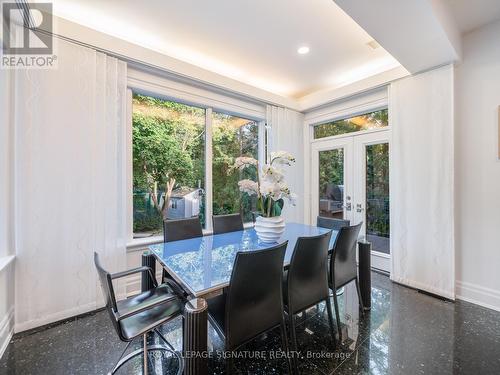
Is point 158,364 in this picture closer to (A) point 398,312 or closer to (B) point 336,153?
(A) point 398,312

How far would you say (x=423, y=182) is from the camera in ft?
9.09

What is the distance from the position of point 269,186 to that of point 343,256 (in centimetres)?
97

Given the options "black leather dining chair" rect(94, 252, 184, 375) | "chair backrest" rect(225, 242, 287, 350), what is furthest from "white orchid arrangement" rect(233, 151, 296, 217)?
"black leather dining chair" rect(94, 252, 184, 375)

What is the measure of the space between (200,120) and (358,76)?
250 centimetres

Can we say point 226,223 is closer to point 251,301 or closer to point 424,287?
point 251,301

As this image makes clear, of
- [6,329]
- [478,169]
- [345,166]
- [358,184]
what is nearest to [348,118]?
[345,166]

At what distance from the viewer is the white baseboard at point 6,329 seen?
5.85 feet

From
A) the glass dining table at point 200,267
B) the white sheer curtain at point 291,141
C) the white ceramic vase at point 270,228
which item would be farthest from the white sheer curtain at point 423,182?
the white ceramic vase at point 270,228

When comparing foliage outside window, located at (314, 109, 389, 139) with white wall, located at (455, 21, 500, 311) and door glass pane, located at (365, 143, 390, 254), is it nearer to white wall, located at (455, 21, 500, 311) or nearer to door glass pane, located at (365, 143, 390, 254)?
door glass pane, located at (365, 143, 390, 254)

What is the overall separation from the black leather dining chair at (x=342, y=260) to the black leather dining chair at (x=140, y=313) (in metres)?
1.33

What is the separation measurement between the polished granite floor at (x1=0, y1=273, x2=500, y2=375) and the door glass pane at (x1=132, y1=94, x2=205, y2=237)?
4.10ft

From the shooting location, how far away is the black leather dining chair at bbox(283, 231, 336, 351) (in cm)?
169

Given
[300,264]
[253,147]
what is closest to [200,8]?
[253,147]

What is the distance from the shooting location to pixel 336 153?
12.9 ft
